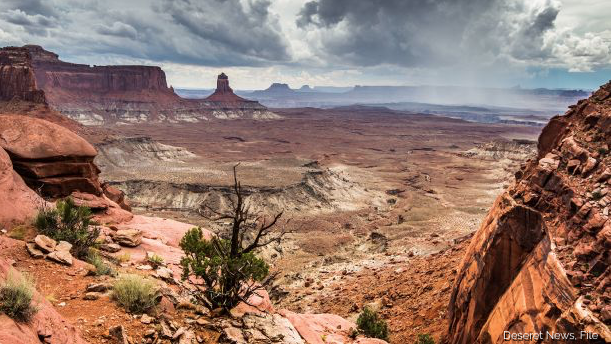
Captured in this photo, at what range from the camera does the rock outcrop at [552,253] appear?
820 cm

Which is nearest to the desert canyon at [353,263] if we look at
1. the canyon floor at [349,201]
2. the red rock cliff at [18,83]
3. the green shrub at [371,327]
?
the canyon floor at [349,201]

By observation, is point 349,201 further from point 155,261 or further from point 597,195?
point 597,195

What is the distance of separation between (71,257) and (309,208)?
50928mm

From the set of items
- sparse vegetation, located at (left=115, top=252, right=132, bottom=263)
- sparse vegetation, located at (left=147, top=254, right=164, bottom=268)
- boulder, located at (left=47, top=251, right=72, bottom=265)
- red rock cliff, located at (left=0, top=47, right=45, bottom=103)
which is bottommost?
sparse vegetation, located at (left=147, top=254, right=164, bottom=268)

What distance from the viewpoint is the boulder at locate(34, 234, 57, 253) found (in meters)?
11.4

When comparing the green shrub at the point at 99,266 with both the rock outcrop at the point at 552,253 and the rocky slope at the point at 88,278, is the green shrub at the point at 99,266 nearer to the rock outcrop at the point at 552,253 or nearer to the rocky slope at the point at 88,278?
the rocky slope at the point at 88,278

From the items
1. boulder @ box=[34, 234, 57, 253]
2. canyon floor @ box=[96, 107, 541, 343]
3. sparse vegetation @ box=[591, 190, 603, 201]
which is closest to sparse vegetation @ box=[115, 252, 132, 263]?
boulder @ box=[34, 234, 57, 253]

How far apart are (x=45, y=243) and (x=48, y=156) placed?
9528 mm

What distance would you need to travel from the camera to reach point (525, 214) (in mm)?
11070

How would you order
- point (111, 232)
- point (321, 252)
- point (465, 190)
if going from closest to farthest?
1. point (111, 232)
2. point (321, 252)
3. point (465, 190)

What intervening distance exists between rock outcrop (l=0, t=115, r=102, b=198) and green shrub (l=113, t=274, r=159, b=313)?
11115 millimetres

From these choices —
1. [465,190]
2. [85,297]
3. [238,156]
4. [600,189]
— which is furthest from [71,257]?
[238,156]

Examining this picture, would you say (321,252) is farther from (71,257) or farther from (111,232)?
(71,257)

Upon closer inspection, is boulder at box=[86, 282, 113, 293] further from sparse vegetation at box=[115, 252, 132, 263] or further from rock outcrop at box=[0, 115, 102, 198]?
rock outcrop at box=[0, 115, 102, 198]
